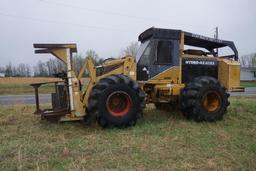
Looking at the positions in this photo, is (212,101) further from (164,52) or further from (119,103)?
(119,103)

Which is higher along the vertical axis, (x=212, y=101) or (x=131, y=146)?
(x=212, y=101)

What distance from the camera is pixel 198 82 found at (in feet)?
25.1

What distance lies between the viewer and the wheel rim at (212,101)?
784 cm

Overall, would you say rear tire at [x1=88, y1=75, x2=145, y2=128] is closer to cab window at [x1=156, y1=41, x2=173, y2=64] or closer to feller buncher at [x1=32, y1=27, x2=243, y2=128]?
feller buncher at [x1=32, y1=27, x2=243, y2=128]

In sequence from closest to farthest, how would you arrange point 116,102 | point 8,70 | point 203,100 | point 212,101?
point 116,102 < point 203,100 < point 212,101 < point 8,70

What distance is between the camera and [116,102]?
6.76 meters

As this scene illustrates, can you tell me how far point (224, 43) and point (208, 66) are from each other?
1065 mm

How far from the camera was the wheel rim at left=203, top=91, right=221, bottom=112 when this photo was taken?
7836mm

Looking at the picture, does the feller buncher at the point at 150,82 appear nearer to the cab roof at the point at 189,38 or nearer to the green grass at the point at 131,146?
the cab roof at the point at 189,38

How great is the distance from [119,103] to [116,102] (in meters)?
0.09

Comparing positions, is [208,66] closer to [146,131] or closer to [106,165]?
[146,131]

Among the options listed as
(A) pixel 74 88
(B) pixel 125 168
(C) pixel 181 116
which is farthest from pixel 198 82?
(B) pixel 125 168

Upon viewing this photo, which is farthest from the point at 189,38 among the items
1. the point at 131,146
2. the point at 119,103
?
the point at 131,146

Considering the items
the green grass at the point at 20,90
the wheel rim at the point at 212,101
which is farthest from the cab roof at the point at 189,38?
the green grass at the point at 20,90
